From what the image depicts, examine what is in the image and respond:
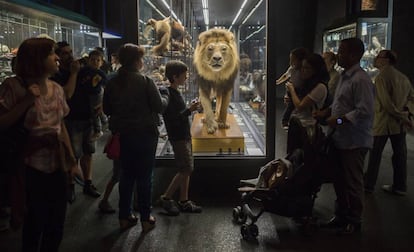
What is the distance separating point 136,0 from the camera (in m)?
4.70

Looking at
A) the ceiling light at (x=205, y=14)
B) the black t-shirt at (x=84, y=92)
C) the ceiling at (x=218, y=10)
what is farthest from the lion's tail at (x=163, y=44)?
the black t-shirt at (x=84, y=92)

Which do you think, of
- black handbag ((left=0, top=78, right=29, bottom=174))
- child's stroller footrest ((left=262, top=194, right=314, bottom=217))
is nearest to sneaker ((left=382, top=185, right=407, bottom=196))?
child's stroller footrest ((left=262, top=194, right=314, bottom=217))

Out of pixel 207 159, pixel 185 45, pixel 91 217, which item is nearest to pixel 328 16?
pixel 185 45

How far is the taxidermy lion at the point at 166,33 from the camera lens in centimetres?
526

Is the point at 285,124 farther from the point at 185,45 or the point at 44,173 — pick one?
the point at 44,173

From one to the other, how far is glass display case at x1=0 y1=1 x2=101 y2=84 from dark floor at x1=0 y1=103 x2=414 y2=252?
1.75 m

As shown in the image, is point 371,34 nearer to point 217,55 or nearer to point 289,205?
point 217,55

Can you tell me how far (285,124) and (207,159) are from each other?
0.90 metres

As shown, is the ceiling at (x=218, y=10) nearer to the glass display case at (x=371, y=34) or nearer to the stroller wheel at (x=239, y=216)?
the stroller wheel at (x=239, y=216)

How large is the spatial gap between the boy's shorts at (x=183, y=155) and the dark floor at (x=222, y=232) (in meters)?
0.46

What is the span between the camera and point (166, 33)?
530 cm

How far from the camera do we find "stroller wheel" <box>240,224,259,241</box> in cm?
376

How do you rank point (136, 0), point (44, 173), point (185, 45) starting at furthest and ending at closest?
point (185, 45) → point (136, 0) → point (44, 173)

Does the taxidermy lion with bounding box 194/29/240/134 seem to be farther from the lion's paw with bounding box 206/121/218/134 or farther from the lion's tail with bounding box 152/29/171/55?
the lion's tail with bounding box 152/29/171/55
